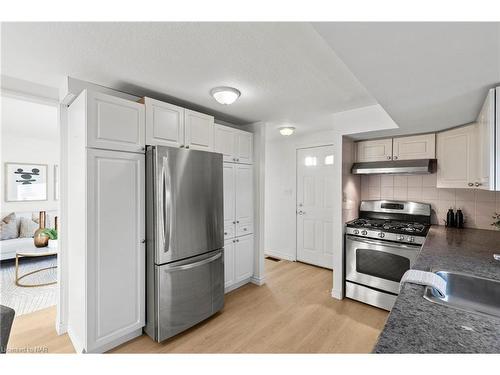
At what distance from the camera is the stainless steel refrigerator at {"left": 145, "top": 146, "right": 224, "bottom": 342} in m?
2.03

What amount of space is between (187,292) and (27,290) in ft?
8.18

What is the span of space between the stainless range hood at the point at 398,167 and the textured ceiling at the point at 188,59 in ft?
2.83

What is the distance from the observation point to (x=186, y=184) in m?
2.17

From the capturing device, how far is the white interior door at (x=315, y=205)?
3.93m

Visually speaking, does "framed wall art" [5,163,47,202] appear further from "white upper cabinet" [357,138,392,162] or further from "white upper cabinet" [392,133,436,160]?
"white upper cabinet" [392,133,436,160]

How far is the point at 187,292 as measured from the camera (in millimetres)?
2184

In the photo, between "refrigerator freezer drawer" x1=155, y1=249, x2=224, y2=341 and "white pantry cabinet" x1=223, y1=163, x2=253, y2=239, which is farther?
"white pantry cabinet" x1=223, y1=163, x2=253, y2=239

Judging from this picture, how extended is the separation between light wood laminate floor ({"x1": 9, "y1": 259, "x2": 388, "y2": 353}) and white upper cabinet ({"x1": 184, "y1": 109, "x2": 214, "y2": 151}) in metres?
1.82

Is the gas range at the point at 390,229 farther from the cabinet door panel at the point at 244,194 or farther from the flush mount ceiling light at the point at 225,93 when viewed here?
the flush mount ceiling light at the point at 225,93

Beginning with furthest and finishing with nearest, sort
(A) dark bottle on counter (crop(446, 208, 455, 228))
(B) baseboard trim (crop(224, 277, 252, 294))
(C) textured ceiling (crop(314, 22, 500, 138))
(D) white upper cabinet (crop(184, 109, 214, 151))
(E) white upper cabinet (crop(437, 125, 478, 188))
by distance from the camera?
(B) baseboard trim (crop(224, 277, 252, 294)) → (A) dark bottle on counter (crop(446, 208, 455, 228)) → (D) white upper cabinet (crop(184, 109, 214, 151)) → (E) white upper cabinet (crop(437, 125, 478, 188)) → (C) textured ceiling (crop(314, 22, 500, 138))

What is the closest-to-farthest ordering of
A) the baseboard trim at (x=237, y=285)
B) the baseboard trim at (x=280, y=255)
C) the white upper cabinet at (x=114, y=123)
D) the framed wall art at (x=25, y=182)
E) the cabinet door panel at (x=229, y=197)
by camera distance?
the white upper cabinet at (x=114, y=123), the cabinet door panel at (x=229, y=197), the baseboard trim at (x=237, y=285), the baseboard trim at (x=280, y=255), the framed wall art at (x=25, y=182)

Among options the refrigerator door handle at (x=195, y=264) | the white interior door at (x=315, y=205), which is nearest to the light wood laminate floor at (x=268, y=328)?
the refrigerator door handle at (x=195, y=264)

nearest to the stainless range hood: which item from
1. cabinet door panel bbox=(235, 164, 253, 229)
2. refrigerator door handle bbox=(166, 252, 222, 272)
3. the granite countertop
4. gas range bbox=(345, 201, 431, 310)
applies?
gas range bbox=(345, 201, 431, 310)
